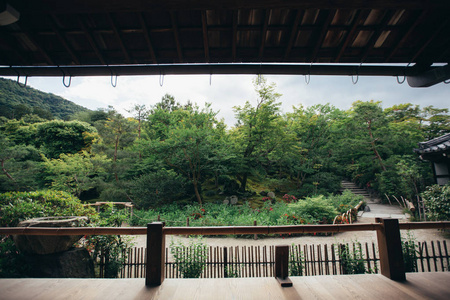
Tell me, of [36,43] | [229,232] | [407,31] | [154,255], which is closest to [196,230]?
[229,232]

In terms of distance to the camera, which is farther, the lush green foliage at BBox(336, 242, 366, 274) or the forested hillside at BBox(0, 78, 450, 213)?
the forested hillside at BBox(0, 78, 450, 213)

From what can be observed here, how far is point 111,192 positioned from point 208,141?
597 cm

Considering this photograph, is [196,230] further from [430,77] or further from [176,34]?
[430,77]

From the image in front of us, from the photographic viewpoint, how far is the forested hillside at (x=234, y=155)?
995 centimetres

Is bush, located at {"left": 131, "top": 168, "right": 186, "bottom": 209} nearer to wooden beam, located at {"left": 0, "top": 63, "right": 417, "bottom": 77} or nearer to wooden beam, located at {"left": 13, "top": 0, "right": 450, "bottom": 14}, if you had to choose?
wooden beam, located at {"left": 0, "top": 63, "right": 417, "bottom": 77}

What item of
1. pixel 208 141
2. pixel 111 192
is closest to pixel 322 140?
pixel 208 141

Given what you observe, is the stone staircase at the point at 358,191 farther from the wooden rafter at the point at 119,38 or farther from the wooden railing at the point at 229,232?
the wooden rafter at the point at 119,38

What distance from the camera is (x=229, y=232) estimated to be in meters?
2.03

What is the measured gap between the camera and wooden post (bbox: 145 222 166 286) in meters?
2.03

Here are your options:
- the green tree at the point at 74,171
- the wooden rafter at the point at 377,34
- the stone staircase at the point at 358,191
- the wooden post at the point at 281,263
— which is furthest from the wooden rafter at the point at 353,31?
the stone staircase at the point at 358,191

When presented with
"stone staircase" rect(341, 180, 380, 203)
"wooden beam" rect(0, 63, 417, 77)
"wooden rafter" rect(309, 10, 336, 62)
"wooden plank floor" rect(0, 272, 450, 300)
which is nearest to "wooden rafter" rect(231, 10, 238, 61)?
"wooden beam" rect(0, 63, 417, 77)

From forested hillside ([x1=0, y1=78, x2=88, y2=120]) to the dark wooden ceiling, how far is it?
1844 cm

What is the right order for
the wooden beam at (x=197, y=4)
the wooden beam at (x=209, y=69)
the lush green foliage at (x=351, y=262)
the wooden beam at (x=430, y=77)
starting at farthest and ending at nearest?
the lush green foliage at (x=351, y=262), the wooden beam at (x=209, y=69), the wooden beam at (x=430, y=77), the wooden beam at (x=197, y=4)

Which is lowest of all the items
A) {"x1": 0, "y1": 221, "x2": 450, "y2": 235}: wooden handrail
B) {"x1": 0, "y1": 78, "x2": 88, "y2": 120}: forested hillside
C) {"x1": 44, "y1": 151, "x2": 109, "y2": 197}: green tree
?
{"x1": 0, "y1": 221, "x2": 450, "y2": 235}: wooden handrail
